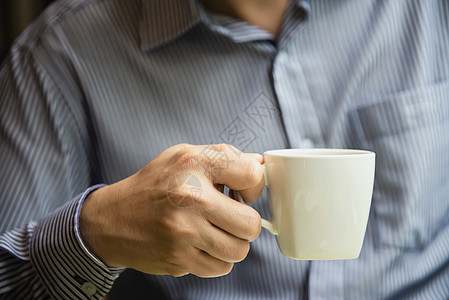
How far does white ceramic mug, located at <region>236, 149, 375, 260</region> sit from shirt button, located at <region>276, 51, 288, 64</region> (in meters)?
0.32

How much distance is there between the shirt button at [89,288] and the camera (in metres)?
0.64

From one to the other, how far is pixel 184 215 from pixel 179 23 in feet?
1.40

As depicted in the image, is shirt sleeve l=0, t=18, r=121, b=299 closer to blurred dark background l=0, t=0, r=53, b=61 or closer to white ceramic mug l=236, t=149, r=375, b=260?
white ceramic mug l=236, t=149, r=375, b=260

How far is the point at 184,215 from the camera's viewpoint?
54 centimetres

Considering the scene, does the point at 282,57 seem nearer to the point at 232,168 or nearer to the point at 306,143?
the point at 306,143

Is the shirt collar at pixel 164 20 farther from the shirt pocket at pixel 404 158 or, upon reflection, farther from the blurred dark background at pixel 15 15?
the blurred dark background at pixel 15 15

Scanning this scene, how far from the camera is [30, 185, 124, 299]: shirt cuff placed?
2.04ft

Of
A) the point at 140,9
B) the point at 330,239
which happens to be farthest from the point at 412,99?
the point at 140,9

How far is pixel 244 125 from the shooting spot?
0.80 meters

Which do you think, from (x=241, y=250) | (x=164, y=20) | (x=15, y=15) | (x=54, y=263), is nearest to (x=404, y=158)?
(x=241, y=250)

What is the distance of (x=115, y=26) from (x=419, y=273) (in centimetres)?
76

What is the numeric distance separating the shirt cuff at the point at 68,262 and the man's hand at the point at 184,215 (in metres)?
0.04

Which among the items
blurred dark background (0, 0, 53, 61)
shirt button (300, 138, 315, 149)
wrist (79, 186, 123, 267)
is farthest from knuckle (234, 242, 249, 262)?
blurred dark background (0, 0, 53, 61)

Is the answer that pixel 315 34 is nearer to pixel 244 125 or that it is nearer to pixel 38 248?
pixel 244 125
